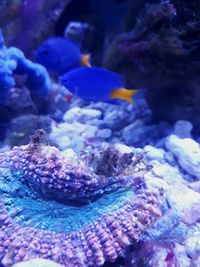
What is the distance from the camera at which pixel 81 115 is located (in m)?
4.50

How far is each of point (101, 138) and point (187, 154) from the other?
121cm

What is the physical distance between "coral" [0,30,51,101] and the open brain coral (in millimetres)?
1692

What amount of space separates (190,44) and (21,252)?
2.58 m

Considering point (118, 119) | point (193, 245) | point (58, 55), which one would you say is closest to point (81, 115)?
point (118, 119)

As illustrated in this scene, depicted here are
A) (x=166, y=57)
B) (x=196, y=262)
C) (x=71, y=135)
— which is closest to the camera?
(x=196, y=262)

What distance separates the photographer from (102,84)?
3680mm

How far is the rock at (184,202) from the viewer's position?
210 cm

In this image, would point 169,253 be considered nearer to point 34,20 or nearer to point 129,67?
point 129,67

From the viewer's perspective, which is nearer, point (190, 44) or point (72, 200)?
point (72, 200)

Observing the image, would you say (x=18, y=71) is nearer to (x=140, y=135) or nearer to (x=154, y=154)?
(x=140, y=135)

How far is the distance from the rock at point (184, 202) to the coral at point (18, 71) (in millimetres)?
2098

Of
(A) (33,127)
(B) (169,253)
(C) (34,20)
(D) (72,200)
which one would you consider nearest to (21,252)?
(D) (72,200)

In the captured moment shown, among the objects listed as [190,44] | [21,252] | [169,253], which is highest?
[190,44]

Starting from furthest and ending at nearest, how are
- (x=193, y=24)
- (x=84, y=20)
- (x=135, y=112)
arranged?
(x=84, y=20)
(x=135, y=112)
(x=193, y=24)
